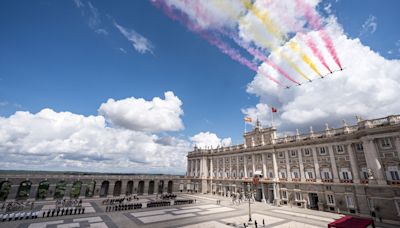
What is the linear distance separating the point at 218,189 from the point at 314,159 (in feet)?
111

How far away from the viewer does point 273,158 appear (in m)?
47.3

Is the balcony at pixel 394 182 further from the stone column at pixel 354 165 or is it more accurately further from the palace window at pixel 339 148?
the palace window at pixel 339 148

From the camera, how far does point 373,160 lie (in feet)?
99.1

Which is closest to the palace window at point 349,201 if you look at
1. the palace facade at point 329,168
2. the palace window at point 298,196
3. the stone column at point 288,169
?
the palace facade at point 329,168

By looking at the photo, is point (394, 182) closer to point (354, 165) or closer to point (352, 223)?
point (354, 165)

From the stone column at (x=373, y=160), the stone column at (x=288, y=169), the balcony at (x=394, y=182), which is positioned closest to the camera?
the balcony at (x=394, y=182)

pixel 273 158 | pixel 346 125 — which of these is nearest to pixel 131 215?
pixel 273 158

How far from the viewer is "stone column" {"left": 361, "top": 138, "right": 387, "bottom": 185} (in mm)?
29413

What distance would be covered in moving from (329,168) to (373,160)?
808 cm

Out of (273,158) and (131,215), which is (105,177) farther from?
(273,158)

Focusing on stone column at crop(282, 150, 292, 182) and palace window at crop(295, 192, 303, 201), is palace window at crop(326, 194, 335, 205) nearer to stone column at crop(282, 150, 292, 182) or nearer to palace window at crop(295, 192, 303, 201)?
palace window at crop(295, 192, 303, 201)

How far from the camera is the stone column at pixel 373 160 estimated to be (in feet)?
96.5

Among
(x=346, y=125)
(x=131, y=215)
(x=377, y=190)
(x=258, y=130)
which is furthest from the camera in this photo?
(x=258, y=130)

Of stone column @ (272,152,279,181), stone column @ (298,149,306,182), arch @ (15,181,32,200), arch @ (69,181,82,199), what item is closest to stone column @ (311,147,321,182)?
stone column @ (298,149,306,182)
